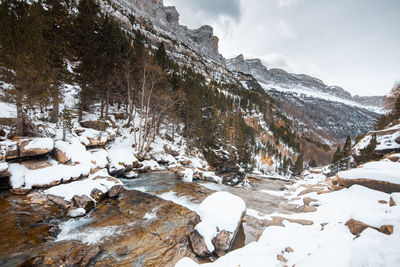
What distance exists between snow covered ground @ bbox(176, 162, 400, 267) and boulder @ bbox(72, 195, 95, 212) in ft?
23.1

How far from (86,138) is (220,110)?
58.2 m

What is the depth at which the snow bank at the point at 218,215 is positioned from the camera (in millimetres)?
6377

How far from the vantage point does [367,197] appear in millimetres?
7898

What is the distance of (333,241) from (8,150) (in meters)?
15.5

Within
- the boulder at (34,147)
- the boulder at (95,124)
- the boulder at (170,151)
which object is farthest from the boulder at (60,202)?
the boulder at (170,151)

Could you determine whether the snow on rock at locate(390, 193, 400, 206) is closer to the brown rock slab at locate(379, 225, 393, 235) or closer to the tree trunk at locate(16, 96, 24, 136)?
the brown rock slab at locate(379, 225, 393, 235)

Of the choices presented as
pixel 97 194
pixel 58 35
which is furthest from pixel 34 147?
pixel 58 35

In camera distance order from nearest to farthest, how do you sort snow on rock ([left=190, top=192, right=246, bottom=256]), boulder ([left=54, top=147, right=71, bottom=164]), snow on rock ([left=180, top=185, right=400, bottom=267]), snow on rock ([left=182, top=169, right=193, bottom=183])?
snow on rock ([left=180, top=185, right=400, bottom=267])
snow on rock ([left=190, top=192, right=246, bottom=256])
boulder ([left=54, top=147, right=71, bottom=164])
snow on rock ([left=182, top=169, right=193, bottom=183])

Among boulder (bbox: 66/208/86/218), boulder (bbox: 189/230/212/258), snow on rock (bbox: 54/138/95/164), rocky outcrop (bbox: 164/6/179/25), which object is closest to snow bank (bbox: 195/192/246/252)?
boulder (bbox: 189/230/212/258)

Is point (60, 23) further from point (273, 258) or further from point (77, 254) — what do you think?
point (273, 258)

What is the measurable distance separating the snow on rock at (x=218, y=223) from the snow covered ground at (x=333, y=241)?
4.30ft

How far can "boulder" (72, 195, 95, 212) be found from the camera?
8.12 meters

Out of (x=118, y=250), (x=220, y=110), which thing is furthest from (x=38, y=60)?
(x=220, y=110)

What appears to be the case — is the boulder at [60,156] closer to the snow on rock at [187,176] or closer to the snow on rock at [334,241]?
the snow on rock at [334,241]
